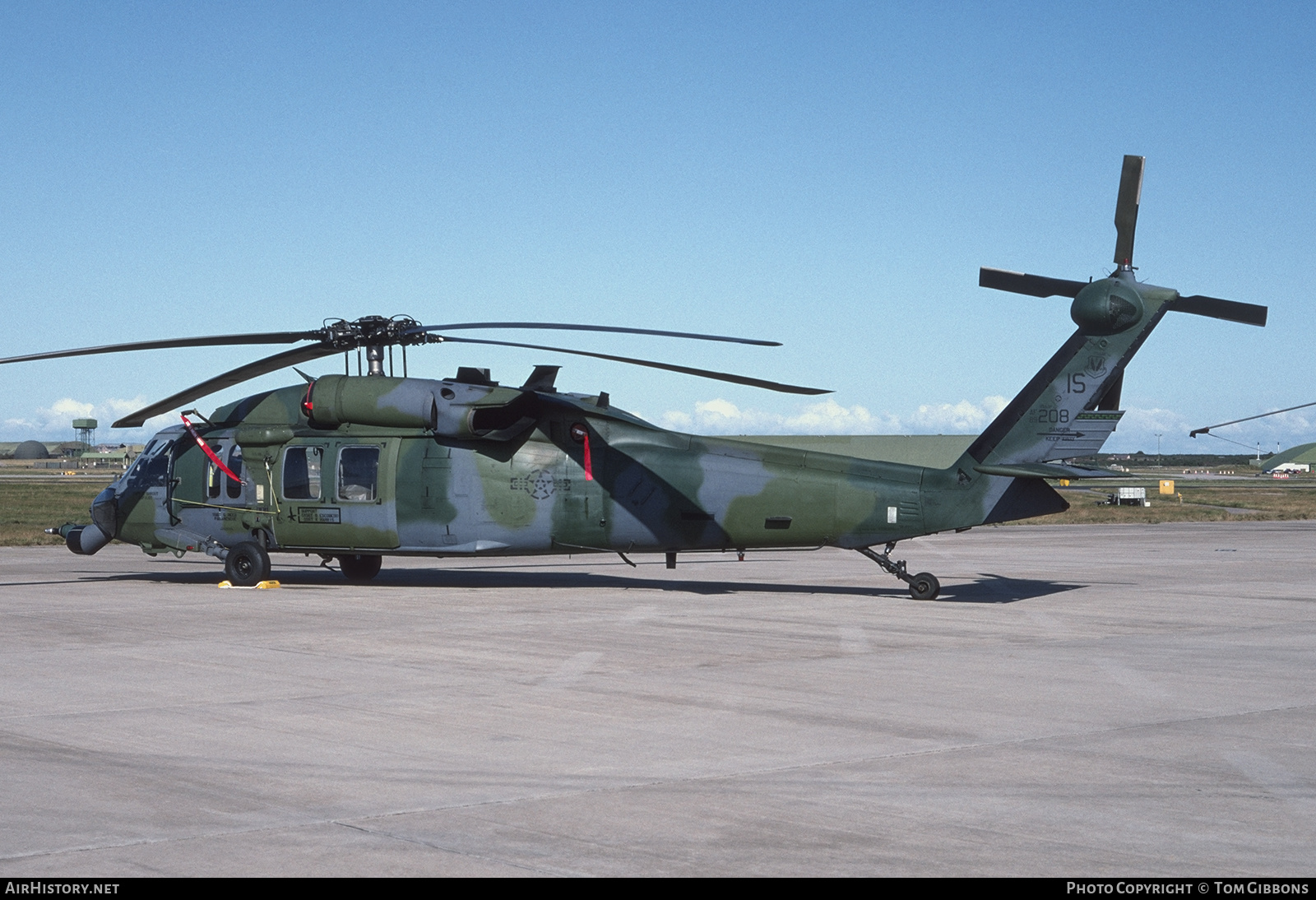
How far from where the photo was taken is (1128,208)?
698 inches

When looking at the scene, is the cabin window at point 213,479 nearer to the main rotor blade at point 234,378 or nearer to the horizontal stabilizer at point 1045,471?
the main rotor blade at point 234,378

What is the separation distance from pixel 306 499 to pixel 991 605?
36.0ft

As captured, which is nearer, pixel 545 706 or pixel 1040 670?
pixel 545 706

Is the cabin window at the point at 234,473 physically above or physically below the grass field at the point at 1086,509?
above

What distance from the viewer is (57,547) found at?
3400 cm

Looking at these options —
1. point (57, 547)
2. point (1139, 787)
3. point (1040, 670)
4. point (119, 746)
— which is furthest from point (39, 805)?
point (57, 547)

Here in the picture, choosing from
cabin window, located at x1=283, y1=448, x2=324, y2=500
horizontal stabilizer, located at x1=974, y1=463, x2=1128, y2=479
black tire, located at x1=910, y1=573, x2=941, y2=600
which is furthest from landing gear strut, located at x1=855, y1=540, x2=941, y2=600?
cabin window, located at x1=283, y1=448, x2=324, y2=500

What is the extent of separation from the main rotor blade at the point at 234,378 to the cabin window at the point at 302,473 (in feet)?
5.20

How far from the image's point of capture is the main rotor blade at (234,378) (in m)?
19.9

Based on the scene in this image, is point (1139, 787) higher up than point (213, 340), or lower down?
lower down

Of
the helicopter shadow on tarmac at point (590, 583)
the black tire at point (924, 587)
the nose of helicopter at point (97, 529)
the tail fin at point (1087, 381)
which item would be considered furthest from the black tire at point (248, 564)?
the tail fin at point (1087, 381)

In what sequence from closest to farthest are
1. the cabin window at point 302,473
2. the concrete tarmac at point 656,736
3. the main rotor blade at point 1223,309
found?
the concrete tarmac at point 656,736 → the main rotor blade at point 1223,309 → the cabin window at point 302,473

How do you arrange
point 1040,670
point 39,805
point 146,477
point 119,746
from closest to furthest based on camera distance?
point 39,805
point 119,746
point 1040,670
point 146,477

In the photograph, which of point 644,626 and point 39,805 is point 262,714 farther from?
point 644,626
